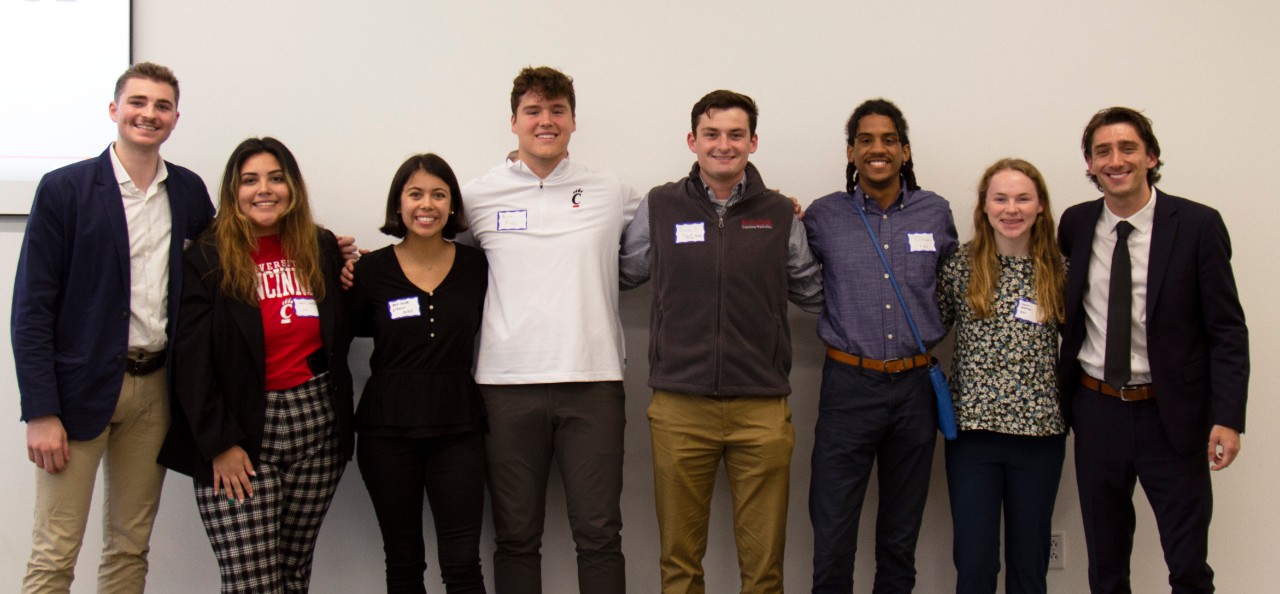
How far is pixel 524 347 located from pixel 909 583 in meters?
1.40

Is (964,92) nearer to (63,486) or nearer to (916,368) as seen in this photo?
(916,368)

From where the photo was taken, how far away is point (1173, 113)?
3.00 metres

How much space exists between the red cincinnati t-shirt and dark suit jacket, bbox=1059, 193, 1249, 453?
7.53 feet

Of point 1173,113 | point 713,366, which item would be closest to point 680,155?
point 713,366

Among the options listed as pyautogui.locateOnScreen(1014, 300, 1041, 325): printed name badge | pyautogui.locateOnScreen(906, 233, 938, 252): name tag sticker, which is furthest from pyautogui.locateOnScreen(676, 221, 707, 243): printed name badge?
pyautogui.locateOnScreen(1014, 300, 1041, 325): printed name badge

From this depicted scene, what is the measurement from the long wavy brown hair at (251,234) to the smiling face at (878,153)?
1.65 meters

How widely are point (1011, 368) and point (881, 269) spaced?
1.52 ft

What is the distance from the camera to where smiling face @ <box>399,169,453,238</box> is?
236 centimetres

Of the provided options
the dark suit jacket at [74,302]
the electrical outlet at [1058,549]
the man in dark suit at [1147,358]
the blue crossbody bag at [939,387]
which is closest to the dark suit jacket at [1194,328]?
the man in dark suit at [1147,358]

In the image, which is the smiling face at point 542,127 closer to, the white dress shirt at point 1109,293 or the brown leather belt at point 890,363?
the brown leather belt at point 890,363

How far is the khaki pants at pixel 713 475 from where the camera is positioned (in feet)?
7.86

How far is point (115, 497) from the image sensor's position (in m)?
2.23

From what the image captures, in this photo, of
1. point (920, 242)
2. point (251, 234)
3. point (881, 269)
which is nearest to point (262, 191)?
point (251, 234)

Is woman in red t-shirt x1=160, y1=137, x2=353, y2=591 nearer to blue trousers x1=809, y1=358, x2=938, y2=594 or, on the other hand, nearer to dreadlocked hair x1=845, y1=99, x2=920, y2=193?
blue trousers x1=809, y1=358, x2=938, y2=594
